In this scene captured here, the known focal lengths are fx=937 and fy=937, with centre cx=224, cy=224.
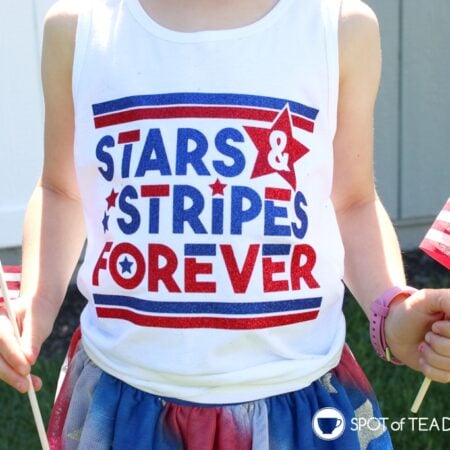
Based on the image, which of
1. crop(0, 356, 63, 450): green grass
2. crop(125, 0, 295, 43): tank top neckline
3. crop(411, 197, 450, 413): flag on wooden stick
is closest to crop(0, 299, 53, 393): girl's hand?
crop(125, 0, 295, 43): tank top neckline

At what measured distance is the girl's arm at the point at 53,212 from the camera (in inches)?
59.7

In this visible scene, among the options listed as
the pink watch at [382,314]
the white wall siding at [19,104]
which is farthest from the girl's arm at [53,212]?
the white wall siding at [19,104]

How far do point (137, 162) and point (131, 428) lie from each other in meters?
0.41

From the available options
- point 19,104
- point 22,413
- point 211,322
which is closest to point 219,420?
point 211,322

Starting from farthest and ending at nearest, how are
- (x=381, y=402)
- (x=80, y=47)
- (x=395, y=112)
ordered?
(x=395, y=112), (x=381, y=402), (x=80, y=47)

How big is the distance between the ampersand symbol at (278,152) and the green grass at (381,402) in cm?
185

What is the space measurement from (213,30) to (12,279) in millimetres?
532

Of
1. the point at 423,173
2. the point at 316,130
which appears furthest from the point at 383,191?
the point at 316,130

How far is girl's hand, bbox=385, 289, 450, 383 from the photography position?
135 centimetres

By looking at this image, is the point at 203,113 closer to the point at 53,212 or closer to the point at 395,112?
the point at 53,212

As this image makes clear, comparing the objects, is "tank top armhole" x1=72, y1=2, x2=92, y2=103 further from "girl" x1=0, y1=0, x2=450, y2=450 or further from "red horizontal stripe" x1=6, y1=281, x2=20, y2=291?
"red horizontal stripe" x1=6, y1=281, x2=20, y2=291

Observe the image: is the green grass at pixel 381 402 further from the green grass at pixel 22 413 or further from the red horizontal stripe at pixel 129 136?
the red horizontal stripe at pixel 129 136

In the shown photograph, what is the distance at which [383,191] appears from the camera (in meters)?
4.67

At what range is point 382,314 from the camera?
58.1 inches
